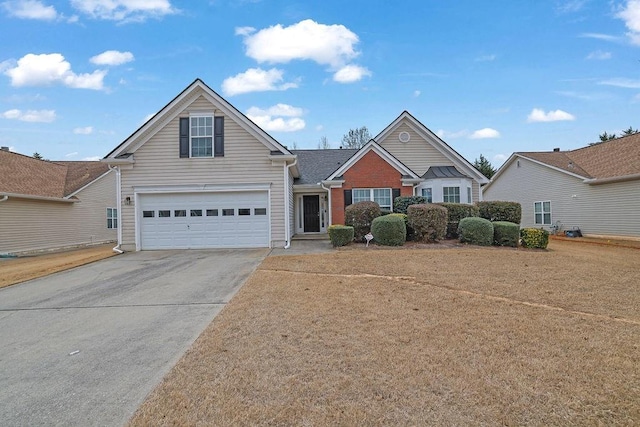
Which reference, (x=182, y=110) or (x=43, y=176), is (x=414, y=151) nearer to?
(x=182, y=110)

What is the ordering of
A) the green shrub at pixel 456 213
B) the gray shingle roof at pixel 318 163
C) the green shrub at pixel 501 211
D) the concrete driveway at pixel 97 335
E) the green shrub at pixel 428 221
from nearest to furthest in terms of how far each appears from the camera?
the concrete driveway at pixel 97 335
the green shrub at pixel 428 221
the green shrub at pixel 456 213
the green shrub at pixel 501 211
the gray shingle roof at pixel 318 163

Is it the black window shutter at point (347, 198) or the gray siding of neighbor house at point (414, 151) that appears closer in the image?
the black window shutter at point (347, 198)

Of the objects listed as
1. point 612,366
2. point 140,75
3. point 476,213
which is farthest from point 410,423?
point 140,75

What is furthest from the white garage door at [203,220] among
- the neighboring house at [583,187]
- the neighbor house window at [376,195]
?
the neighboring house at [583,187]

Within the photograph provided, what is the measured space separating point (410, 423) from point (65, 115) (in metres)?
22.8

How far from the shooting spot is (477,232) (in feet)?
47.2

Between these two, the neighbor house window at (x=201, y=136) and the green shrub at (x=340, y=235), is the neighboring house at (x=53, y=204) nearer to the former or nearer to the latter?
the neighbor house window at (x=201, y=136)

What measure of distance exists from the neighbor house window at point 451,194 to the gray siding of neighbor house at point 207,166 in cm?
797

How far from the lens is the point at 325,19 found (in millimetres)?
16328

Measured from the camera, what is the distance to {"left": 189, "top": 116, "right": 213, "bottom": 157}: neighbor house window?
615 inches

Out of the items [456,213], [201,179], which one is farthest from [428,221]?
[201,179]

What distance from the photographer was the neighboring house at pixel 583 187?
18.3 metres

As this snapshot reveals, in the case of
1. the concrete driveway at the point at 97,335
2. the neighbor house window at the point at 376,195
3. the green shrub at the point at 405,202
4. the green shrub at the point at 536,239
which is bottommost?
the concrete driveway at the point at 97,335

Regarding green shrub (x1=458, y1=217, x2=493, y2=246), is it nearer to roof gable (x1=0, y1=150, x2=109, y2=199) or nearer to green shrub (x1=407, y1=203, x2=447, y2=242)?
green shrub (x1=407, y1=203, x2=447, y2=242)
